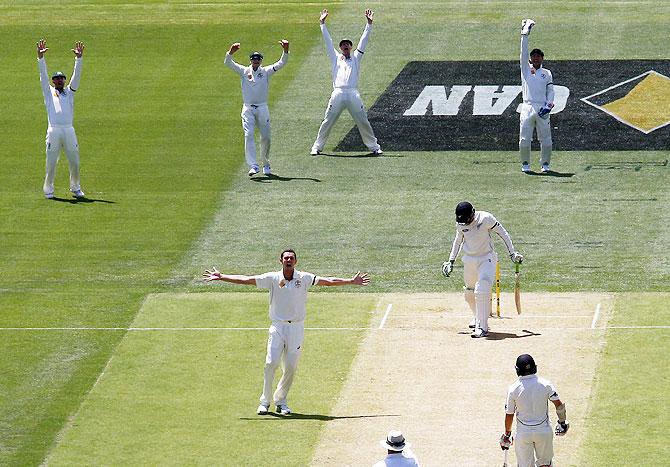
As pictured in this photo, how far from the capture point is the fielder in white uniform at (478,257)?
79.2 feet

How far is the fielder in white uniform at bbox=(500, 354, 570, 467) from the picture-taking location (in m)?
18.2

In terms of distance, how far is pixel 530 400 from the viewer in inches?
715

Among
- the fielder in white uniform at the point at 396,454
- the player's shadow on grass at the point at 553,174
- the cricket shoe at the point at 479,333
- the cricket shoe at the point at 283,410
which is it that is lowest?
the fielder in white uniform at the point at 396,454

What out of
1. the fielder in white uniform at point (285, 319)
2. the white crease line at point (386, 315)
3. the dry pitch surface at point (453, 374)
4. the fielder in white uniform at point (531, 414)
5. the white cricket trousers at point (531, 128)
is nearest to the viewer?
the fielder in white uniform at point (531, 414)

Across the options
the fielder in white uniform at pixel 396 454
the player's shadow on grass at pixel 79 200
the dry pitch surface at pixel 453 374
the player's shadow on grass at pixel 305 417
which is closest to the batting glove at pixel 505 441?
the dry pitch surface at pixel 453 374

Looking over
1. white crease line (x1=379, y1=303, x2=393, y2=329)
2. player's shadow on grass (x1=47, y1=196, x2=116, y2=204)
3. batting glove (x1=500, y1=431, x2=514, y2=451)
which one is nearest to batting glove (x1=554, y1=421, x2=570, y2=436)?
batting glove (x1=500, y1=431, x2=514, y2=451)

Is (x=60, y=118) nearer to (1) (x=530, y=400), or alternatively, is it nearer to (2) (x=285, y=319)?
(2) (x=285, y=319)

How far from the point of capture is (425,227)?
3067cm

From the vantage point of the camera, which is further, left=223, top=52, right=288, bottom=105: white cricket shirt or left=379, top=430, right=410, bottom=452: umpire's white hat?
left=223, top=52, right=288, bottom=105: white cricket shirt

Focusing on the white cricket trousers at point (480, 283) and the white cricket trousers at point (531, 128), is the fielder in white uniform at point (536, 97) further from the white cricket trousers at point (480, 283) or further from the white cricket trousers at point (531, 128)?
the white cricket trousers at point (480, 283)

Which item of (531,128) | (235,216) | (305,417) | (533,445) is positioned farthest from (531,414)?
(531,128)

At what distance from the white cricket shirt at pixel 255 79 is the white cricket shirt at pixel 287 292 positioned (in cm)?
1195

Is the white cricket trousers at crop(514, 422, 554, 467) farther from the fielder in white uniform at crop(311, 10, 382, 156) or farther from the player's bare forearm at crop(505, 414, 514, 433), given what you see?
the fielder in white uniform at crop(311, 10, 382, 156)

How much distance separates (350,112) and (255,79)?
91.7 inches
